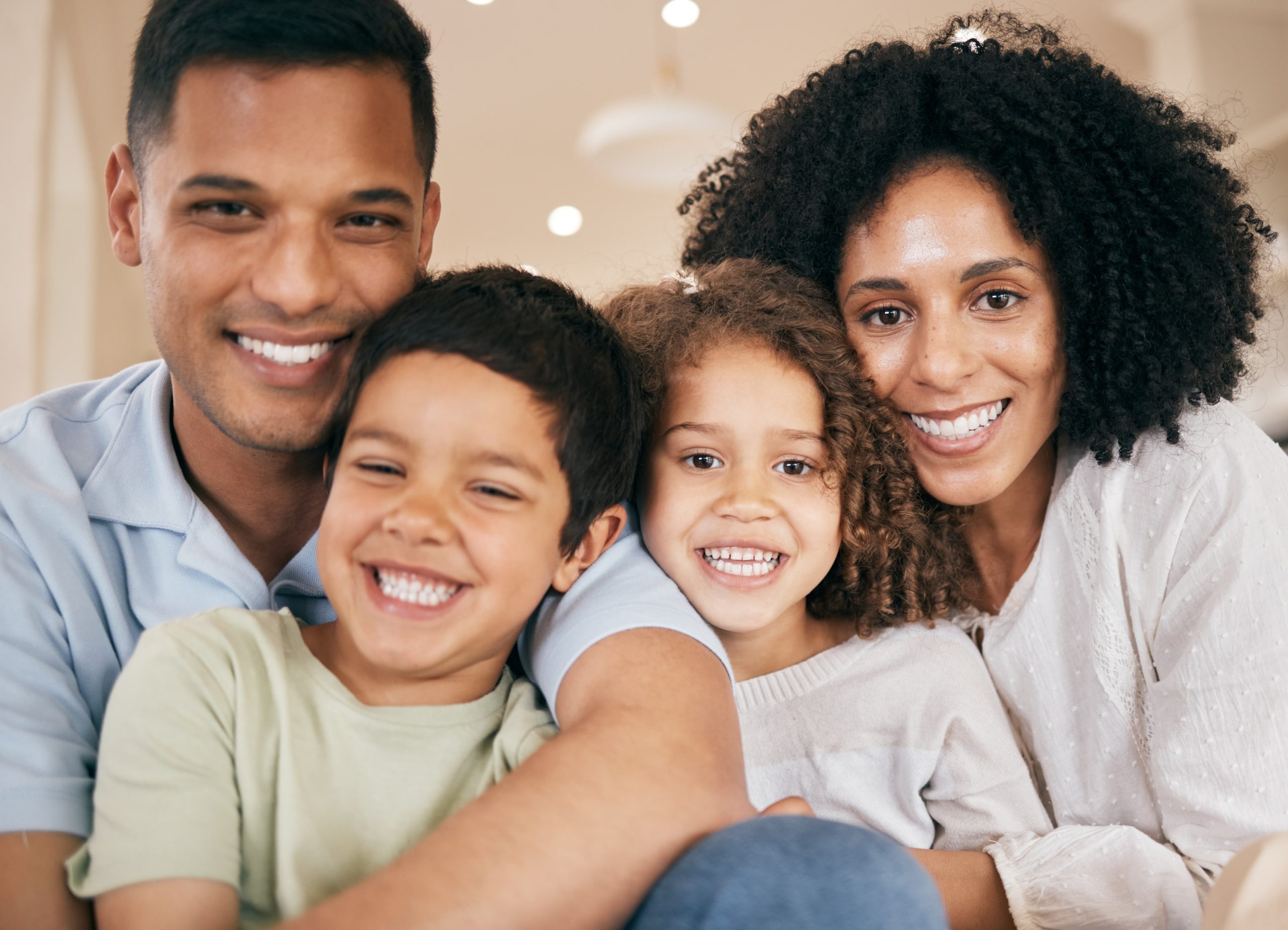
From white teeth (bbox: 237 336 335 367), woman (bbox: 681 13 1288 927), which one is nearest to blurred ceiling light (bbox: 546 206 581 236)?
woman (bbox: 681 13 1288 927)

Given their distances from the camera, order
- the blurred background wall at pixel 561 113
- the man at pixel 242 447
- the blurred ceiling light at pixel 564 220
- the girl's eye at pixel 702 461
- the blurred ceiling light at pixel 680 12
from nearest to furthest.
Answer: the man at pixel 242 447 < the girl's eye at pixel 702 461 < the blurred background wall at pixel 561 113 < the blurred ceiling light at pixel 680 12 < the blurred ceiling light at pixel 564 220

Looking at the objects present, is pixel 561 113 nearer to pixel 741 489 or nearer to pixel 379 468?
pixel 741 489

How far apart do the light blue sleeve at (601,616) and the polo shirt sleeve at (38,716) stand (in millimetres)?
480

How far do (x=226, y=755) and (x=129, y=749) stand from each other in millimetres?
89

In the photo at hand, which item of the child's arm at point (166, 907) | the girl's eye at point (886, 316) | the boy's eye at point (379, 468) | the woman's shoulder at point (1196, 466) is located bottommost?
the child's arm at point (166, 907)

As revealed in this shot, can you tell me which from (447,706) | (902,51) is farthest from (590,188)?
(447,706)

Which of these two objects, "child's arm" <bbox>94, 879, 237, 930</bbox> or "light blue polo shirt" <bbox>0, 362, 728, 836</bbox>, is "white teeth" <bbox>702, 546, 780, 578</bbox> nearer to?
"light blue polo shirt" <bbox>0, 362, 728, 836</bbox>

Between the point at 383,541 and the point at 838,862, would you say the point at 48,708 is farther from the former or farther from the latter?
the point at 838,862

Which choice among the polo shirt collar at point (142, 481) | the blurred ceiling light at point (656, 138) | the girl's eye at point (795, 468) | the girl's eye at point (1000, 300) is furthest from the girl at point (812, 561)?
the blurred ceiling light at point (656, 138)

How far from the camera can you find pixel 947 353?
161cm

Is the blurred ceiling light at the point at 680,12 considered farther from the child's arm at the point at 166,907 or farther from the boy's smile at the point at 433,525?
the child's arm at the point at 166,907

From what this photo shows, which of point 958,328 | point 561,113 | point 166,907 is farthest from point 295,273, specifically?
point 561,113

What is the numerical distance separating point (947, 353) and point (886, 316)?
14 centimetres

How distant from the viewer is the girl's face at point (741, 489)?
5.23ft
